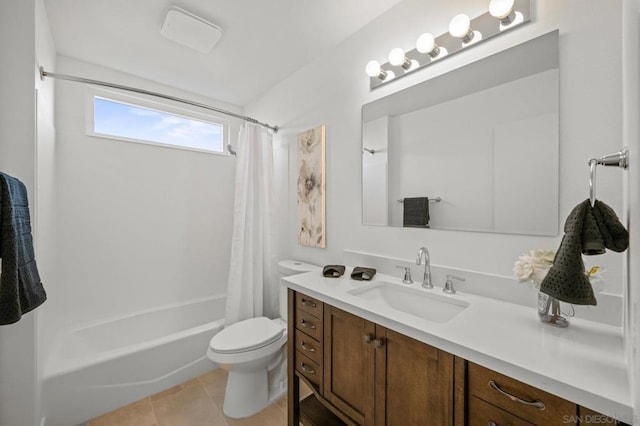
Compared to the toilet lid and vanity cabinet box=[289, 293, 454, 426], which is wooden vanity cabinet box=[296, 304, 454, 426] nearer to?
vanity cabinet box=[289, 293, 454, 426]

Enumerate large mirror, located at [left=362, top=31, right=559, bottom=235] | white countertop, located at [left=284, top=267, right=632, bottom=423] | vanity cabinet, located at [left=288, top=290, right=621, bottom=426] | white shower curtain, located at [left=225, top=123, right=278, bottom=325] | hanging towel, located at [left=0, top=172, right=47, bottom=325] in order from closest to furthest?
white countertop, located at [left=284, top=267, right=632, bottom=423] < vanity cabinet, located at [left=288, top=290, right=621, bottom=426] < hanging towel, located at [left=0, top=172, right=47, bottom=325] < large mirror, located at [left=362, top=31, right=559, bottom=235] < white shower curtain, located at [left=225, top=123, right=278, bottom=325]

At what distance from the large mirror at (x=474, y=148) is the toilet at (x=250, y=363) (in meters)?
1.05

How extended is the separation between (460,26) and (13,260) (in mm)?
2132

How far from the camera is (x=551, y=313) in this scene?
951 mm

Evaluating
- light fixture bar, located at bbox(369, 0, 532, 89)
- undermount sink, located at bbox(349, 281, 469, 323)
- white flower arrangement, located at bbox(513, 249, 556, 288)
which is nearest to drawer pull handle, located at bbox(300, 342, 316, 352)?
undermount sink, located at bbox(349, 281, 469, 323)

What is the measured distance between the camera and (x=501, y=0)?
1.13 metres

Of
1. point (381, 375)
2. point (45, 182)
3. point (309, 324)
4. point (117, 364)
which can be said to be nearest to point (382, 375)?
point (381, 375)

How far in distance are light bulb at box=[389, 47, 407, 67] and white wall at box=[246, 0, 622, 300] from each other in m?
0.09

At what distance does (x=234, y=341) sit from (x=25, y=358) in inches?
39.1

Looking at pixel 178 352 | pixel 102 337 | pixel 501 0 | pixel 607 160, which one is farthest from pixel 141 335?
pixel 501 0

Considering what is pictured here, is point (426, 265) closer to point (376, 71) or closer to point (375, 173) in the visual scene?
point (375, 173)

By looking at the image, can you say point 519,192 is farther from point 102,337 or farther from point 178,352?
point 102,337

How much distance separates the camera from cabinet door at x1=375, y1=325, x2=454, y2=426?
0.88 m

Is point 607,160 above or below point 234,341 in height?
above
